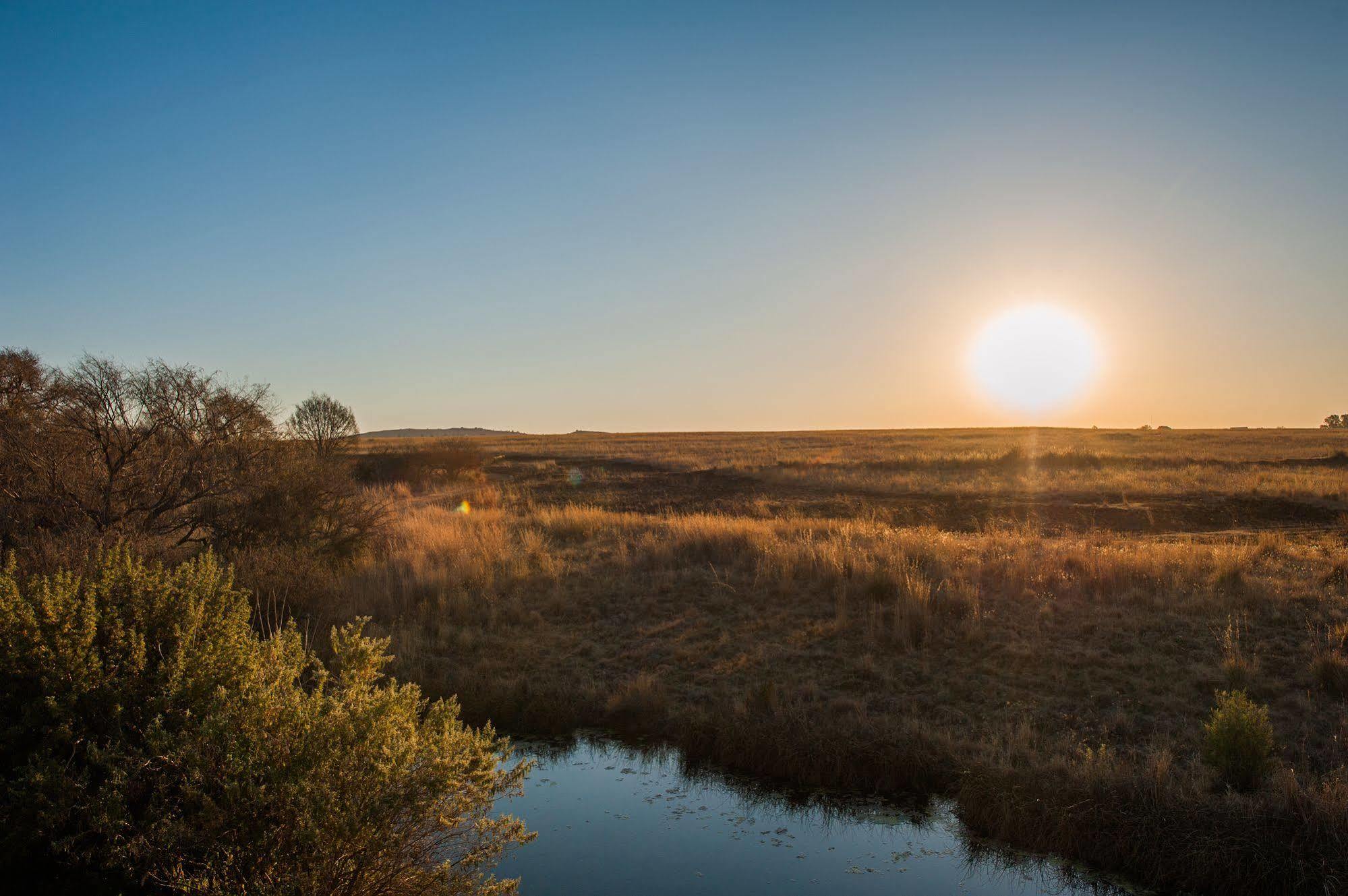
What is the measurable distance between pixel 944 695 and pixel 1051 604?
2908mm

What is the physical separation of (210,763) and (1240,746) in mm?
7419

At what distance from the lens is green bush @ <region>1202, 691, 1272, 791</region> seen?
21.0ft

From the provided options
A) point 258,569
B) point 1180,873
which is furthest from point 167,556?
point 1180,873

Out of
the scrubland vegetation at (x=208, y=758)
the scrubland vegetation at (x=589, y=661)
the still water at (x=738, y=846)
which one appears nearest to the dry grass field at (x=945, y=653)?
the scrubland vegetation at (x=589, y=661)

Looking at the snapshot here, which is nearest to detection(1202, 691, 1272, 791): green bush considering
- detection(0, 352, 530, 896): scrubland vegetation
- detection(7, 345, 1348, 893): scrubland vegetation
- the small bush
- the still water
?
detection(7, 345, 1348, 893): scrubland vegetation

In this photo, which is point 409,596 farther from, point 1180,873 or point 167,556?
point 1180,873

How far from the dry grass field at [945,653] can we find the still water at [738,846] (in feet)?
1.27

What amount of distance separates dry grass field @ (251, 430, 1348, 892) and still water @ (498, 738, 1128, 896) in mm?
387

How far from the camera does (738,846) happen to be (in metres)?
6.45

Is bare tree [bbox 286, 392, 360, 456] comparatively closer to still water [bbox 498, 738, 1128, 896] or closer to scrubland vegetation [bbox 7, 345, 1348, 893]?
scrubland vegetation [bbox 7, 345, 1348, 893]

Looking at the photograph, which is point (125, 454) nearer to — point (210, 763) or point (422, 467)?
point (210, 763)

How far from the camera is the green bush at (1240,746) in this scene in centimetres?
639

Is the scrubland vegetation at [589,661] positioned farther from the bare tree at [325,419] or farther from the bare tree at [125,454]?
the bare tree at [325,419]

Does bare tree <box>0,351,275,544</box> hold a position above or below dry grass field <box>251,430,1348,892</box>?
above
